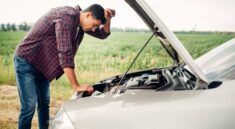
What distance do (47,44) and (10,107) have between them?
14.3 feet

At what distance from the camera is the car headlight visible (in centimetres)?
255

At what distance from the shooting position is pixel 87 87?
3068 mm

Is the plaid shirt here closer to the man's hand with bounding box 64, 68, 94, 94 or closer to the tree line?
the man's hand with bounding box 64, 68, 94, 94

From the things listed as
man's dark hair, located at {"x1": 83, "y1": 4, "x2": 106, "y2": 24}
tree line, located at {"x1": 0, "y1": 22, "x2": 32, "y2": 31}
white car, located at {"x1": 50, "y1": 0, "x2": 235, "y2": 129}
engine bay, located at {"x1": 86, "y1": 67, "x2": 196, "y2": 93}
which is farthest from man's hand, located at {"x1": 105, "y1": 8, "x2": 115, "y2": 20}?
tree line, located at {"x1": 0, "y1": 22, "x2": 32, "y2": 31}

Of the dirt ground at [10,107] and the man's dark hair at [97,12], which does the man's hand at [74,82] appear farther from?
the dirt ground at [10,107]

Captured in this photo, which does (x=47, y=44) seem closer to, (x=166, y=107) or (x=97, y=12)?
(x=97, y=12)

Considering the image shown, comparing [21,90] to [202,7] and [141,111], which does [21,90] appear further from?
[202,7]

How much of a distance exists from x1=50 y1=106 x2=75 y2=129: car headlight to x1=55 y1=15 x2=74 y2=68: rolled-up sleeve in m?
0.51

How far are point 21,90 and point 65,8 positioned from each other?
89 cm

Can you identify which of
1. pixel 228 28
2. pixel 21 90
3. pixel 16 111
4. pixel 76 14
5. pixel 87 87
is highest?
pixel 76 14

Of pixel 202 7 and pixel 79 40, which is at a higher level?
pixel 79 40

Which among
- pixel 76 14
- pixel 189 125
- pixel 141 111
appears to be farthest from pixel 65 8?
pixel 189 125

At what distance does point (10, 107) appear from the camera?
7.57 metres

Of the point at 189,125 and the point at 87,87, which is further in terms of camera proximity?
the point at 87,87
